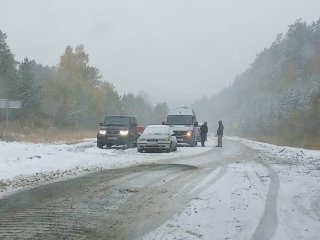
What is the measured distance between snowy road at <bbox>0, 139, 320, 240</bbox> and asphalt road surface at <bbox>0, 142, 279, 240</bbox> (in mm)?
13

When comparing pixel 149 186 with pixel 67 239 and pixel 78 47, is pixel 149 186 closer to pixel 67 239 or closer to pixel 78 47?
pixel 67 239

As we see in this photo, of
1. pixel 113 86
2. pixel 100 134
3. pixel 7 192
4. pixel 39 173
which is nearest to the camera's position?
pixel 7 192

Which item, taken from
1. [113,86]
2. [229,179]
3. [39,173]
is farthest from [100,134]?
[113,86]

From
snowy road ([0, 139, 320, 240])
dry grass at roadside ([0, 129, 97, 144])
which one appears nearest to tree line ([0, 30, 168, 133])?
dry grass at roadside ([0, 129, 97, 144])

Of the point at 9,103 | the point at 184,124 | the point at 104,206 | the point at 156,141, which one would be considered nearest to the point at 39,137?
the point at 9,103

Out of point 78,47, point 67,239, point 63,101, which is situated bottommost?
point 67,239

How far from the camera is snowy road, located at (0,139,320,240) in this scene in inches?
254

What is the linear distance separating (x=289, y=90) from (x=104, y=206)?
75.0 meters

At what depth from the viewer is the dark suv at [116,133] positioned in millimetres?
28500

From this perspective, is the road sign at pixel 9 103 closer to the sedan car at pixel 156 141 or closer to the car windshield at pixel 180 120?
the car windshield at pixel 180 120

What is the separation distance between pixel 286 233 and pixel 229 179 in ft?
19.0

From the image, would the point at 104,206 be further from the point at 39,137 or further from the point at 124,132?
the point at 39,137

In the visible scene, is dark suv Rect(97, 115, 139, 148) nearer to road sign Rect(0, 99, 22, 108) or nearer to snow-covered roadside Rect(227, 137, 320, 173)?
road sign Rect(0, 99, 22, 108)

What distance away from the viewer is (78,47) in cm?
8019
